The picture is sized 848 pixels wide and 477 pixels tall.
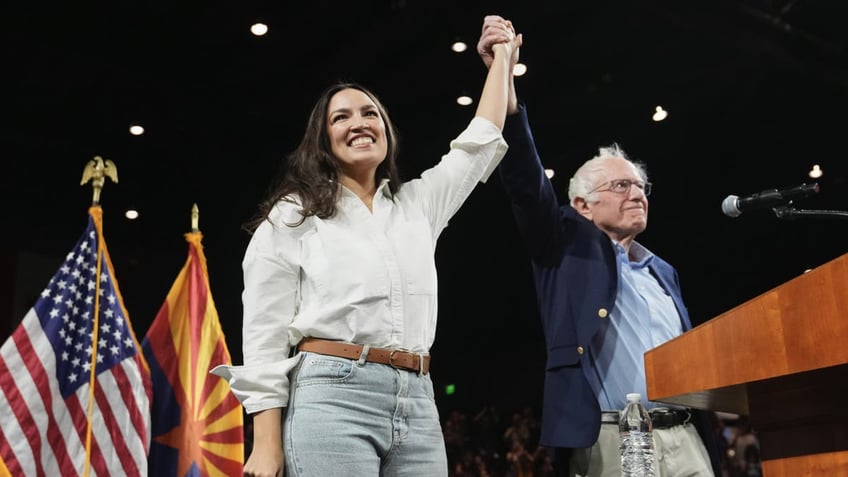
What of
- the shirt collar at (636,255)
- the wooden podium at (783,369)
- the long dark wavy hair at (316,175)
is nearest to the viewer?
the wooden podium at (783,369)

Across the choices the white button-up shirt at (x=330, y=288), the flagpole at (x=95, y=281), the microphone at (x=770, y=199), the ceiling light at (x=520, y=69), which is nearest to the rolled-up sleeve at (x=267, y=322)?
the white button-up shirt at (x=330, y=288)

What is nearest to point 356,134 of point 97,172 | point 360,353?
point 360,353

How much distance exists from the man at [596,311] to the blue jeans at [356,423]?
0.78 m

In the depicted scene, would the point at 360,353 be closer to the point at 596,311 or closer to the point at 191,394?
the point at 596,311

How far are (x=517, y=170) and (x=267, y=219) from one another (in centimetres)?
98

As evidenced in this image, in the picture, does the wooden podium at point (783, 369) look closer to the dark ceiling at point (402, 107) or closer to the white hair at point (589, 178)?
the white hair at point (589, 178)

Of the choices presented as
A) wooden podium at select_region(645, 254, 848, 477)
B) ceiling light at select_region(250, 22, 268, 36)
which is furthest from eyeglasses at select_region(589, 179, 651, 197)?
ceiling light at select_region(250, 22, 268, 36)

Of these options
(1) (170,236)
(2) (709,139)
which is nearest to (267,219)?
(2) (709,139)

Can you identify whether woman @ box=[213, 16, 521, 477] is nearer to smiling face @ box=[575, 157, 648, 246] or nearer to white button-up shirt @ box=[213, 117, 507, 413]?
white button-up shirt @ box=[213, 117, 507, 413]

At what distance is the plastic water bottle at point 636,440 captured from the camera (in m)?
2.06

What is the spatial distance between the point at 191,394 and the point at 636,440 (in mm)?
2350

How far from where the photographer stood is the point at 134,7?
4578 millimetres

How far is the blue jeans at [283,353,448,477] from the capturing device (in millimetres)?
1488

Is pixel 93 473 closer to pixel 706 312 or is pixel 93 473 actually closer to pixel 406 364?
pixel 406 364
